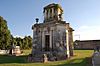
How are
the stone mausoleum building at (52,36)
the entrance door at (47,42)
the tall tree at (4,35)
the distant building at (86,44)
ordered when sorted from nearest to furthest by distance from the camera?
the stone mausoleum building at (52,36) → the entrance door at (47,42) → the tall tree at (4,35) → the distant building at (86,44)

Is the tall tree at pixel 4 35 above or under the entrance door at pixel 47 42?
above

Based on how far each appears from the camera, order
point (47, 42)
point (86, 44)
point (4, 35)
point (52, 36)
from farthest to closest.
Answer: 1. point (86, 44)
2. point (4, 35)
3. point (47, 42)
4. point (52, 36)

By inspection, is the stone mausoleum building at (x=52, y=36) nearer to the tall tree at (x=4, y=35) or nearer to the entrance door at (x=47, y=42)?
the entrance door at (x=47, y=42)

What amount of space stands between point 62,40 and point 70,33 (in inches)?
212

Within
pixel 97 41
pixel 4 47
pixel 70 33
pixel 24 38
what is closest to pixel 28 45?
pixel 24 38

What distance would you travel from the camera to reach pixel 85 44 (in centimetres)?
5528

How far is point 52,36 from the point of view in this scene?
1037 inches

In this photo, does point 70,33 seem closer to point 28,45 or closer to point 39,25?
point 39,25

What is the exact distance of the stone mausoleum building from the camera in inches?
993

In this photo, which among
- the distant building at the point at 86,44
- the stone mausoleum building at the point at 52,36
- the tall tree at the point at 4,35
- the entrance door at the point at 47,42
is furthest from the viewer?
the distant building at the point at 86,44

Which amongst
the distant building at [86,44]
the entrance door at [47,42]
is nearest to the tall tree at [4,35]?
the distant building at [86,44]

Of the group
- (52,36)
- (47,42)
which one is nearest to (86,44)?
(47,42)

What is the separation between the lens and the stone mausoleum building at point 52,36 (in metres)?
25.2

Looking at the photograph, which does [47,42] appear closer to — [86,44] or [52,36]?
[52,36]
